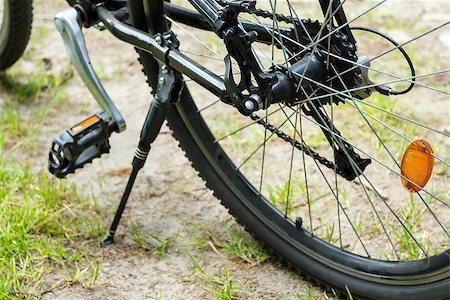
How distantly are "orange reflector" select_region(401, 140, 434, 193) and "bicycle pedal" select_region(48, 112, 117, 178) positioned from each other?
2.99 feet

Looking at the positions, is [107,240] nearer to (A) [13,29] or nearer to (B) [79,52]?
(B) [79,52]

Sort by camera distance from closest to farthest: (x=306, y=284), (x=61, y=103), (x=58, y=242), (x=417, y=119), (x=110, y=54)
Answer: (x=306, y=284) < (x=58, y=242) < (x=417, y=119) < (x=61, y=103) < (x=110, y=54)

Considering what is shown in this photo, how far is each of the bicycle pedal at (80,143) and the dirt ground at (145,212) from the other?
0.94 ft

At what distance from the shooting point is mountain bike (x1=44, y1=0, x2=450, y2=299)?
70.1 inches

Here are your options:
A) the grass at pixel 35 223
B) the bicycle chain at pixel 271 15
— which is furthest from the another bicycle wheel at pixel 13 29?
the bicycle chain at pixel 271 15

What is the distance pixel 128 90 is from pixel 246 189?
3.87 feet

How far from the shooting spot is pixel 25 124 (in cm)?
294

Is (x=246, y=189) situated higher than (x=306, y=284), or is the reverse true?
(x=246, y=189)

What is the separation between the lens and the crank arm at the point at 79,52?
2.16m

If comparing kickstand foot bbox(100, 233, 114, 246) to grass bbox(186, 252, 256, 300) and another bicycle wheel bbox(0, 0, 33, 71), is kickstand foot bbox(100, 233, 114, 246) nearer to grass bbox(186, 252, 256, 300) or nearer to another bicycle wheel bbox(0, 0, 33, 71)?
grass bbox(186, 252, 256, 300)

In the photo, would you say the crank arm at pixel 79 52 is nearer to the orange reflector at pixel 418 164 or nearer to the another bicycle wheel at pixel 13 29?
the another bicycle wheel at pixel 13 29

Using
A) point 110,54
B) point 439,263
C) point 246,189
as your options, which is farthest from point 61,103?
point 439,263

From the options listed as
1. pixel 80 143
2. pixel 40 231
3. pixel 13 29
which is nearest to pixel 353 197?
pixel 80 143

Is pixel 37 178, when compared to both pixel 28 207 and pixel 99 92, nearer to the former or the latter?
pixel 28 207
